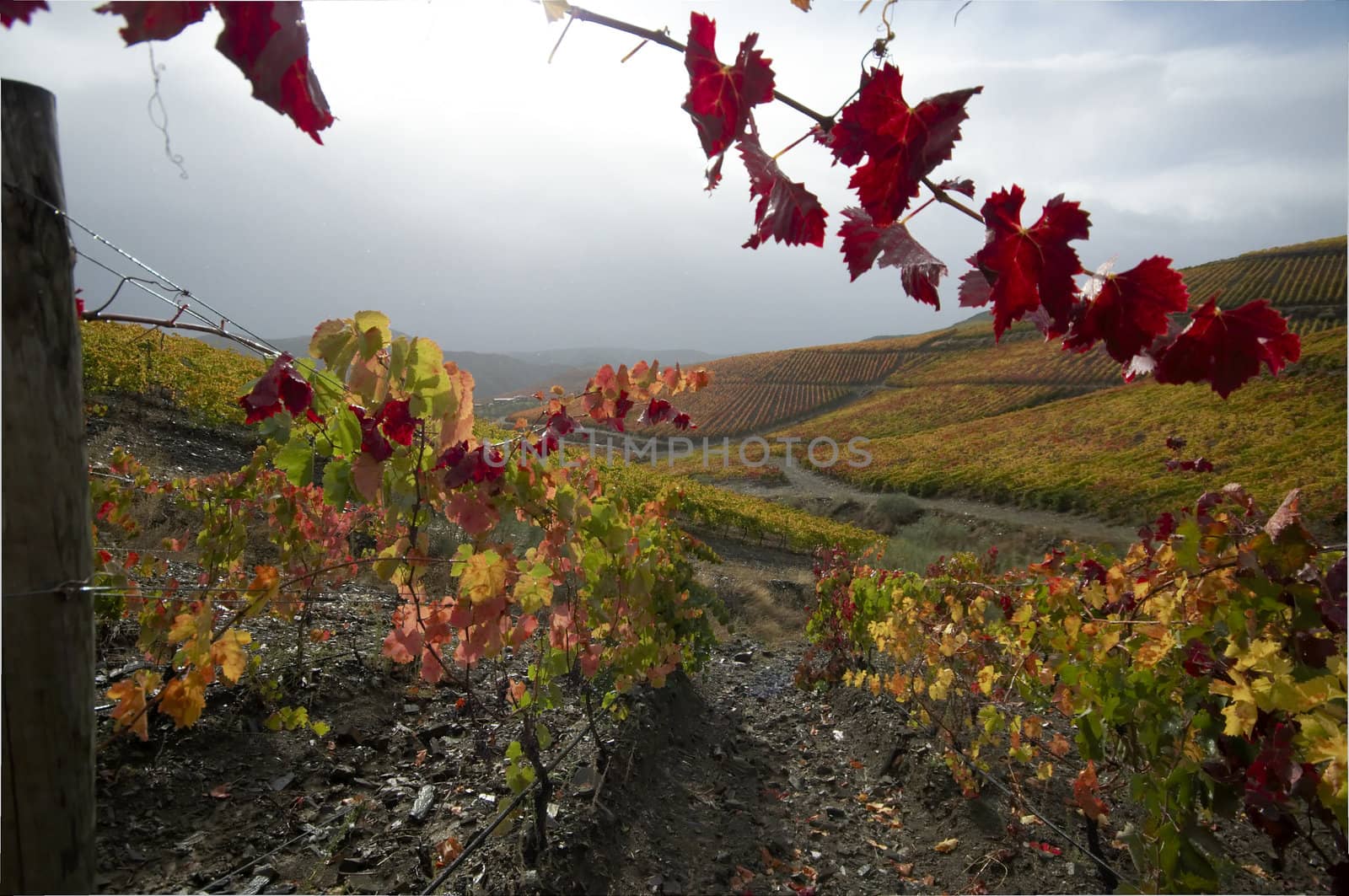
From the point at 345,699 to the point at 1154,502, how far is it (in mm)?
27177

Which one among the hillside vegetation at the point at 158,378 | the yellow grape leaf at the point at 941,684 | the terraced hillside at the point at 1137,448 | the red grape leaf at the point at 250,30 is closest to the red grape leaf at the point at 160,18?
the red grape leaf at the point at 250,30

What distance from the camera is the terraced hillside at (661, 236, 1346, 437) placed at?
46.7 metres

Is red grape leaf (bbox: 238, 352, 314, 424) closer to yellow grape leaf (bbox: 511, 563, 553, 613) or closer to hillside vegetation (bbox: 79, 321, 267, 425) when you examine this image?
yellow grape leaf (bbox: 511, 563, 553, 613)

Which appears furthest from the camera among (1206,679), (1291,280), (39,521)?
(1291,280)

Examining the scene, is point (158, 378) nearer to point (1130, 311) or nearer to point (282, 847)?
point (282, 847)

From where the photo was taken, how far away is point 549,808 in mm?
2502

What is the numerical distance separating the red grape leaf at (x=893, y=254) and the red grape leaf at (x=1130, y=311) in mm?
151

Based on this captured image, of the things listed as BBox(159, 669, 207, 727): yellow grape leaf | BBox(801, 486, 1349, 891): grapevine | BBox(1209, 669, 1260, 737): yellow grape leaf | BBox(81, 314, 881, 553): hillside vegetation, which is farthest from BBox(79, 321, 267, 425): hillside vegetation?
Result: BBox(1209, 669, 1260, 737): yellow grape leaf

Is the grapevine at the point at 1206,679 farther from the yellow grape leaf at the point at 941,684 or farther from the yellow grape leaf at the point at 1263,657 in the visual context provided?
the yellow grape leaf at the point at 941,684

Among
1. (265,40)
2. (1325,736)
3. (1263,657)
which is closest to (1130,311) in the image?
(265,40)

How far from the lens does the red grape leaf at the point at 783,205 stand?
0.75m

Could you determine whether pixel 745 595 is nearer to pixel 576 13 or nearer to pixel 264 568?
pixel 264 568

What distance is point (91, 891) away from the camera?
3.60 feet

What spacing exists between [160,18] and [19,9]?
166 millimetres
